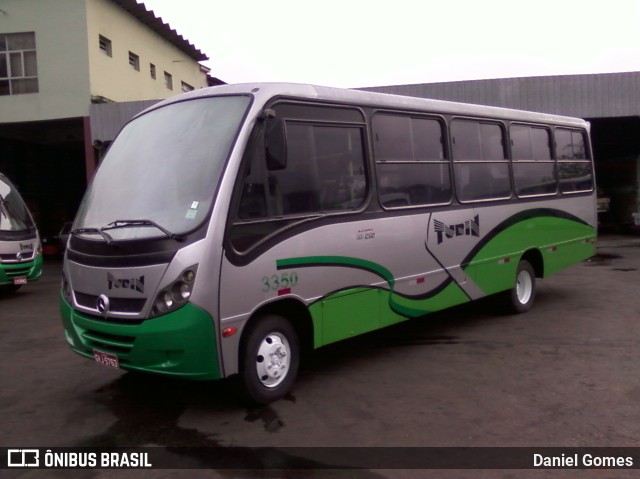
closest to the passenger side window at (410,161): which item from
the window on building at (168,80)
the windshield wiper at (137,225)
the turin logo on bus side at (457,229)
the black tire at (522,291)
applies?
the turin logo on bus side at (457,229)

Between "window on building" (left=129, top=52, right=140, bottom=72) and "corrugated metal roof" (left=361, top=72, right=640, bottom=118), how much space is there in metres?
10.9

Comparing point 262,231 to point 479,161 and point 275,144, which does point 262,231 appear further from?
point 479,161

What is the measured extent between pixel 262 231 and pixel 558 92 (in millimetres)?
16678

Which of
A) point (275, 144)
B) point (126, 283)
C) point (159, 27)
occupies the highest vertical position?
point (159, 27)

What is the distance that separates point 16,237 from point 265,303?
885cm

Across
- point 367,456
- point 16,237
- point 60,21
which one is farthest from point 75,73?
point 367,456

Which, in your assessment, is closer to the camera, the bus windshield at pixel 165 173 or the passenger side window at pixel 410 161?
the bus windshield at pixel 165 173

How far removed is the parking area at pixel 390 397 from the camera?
14.5 ft

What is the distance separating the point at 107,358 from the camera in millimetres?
4832

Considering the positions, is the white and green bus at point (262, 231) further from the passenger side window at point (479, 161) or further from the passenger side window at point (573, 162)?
the passenger side window at point (573, 162)

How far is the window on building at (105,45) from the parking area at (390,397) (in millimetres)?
14712

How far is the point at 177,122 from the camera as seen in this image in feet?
17.2

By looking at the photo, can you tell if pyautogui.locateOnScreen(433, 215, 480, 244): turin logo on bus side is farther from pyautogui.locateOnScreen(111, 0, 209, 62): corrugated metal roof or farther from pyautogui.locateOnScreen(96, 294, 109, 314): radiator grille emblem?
pyautogui.locateOnScreen(111, 0, 209, 62): corrugated metal roof

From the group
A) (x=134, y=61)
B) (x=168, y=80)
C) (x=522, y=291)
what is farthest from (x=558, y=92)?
(x=168, y=80)
